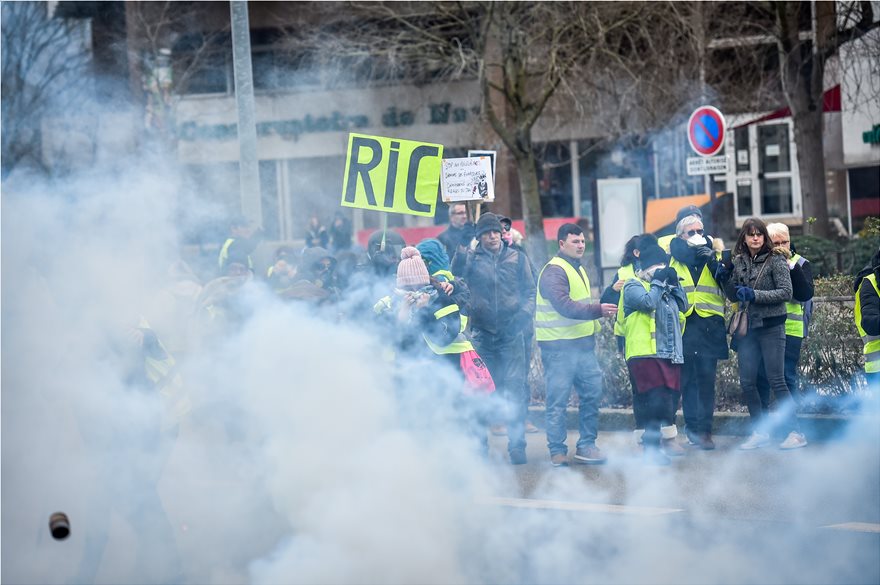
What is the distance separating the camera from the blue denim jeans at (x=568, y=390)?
820 cm

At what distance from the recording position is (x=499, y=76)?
25422mm

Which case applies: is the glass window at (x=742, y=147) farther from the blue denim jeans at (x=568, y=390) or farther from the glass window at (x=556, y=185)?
the blue denim jeans at (x=568, y=390)

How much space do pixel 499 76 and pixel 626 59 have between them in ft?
23.7

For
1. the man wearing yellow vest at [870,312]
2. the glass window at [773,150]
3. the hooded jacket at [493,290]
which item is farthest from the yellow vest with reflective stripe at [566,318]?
the glass window at [773,150]

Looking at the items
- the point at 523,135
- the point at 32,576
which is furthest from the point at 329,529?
the point at 523,135

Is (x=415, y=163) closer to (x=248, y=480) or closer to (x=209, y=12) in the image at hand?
(x=248, y=480)

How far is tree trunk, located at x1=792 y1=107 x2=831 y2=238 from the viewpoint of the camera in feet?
52.9

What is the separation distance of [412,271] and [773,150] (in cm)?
2223

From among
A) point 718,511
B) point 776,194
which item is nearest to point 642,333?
point 718,511

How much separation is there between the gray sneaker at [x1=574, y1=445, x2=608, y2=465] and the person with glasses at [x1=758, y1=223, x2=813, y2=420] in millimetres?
1288

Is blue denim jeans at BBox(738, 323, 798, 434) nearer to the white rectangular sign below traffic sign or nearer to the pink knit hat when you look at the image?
the pink knit hat

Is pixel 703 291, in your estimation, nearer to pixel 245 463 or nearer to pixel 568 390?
pixel 568 390

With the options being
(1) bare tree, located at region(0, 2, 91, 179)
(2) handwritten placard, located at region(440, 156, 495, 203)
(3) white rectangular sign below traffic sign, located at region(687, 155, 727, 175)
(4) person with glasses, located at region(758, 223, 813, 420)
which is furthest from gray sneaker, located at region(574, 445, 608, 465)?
(3) white rectangular sign below traffic sign, located at region(687, 155, 727, 175)

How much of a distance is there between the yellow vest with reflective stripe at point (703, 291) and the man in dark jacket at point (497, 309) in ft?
3.89
